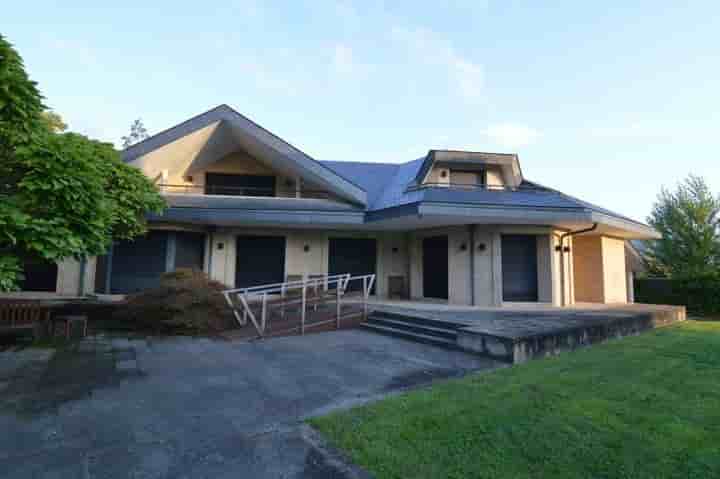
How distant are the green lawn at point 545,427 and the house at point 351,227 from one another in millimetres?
6156

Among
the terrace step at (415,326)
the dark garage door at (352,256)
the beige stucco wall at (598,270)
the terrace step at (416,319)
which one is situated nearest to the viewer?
the terrace step at (415,326)

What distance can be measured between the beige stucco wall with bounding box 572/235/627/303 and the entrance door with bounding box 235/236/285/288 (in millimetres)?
12605

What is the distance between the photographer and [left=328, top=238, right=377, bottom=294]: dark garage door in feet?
46.9

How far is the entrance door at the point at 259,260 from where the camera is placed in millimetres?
13609

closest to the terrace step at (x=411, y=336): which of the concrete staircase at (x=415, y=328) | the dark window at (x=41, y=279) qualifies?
the concrete staircase at (x=415, y=328)

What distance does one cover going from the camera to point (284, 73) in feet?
Result: 46.3

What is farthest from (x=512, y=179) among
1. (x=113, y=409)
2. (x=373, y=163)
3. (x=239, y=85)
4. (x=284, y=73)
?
(x=113, y=409)

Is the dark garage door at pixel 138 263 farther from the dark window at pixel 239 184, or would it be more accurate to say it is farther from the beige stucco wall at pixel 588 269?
the beige stucco wall at pixel 588 269

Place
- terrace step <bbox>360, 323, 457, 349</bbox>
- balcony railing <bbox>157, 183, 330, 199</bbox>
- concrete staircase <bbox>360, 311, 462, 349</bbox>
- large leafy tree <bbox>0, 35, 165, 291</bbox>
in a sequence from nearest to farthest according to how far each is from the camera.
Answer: large leafy tree <bbox>0, 35, 165, 291</bbox> → terrace step <bbox>360, 323, 457, 349</bbox> → concrete staircase <bbox>360, 311, 462, 349</bbox> → balcony railing <bbox>157, 183, 330, 199</bbox>

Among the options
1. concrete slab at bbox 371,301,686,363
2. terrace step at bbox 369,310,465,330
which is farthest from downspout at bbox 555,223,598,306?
terrace step at bbox 369,310,465,330

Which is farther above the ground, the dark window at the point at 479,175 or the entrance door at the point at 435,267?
the dark window at the point at 479,175

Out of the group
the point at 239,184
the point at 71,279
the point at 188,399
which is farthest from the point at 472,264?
the point at 71,279

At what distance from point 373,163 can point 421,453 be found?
16.8m

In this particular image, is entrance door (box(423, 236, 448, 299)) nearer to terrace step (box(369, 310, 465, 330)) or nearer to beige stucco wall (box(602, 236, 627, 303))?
terrace step (box(369, 310, 465, 330))
